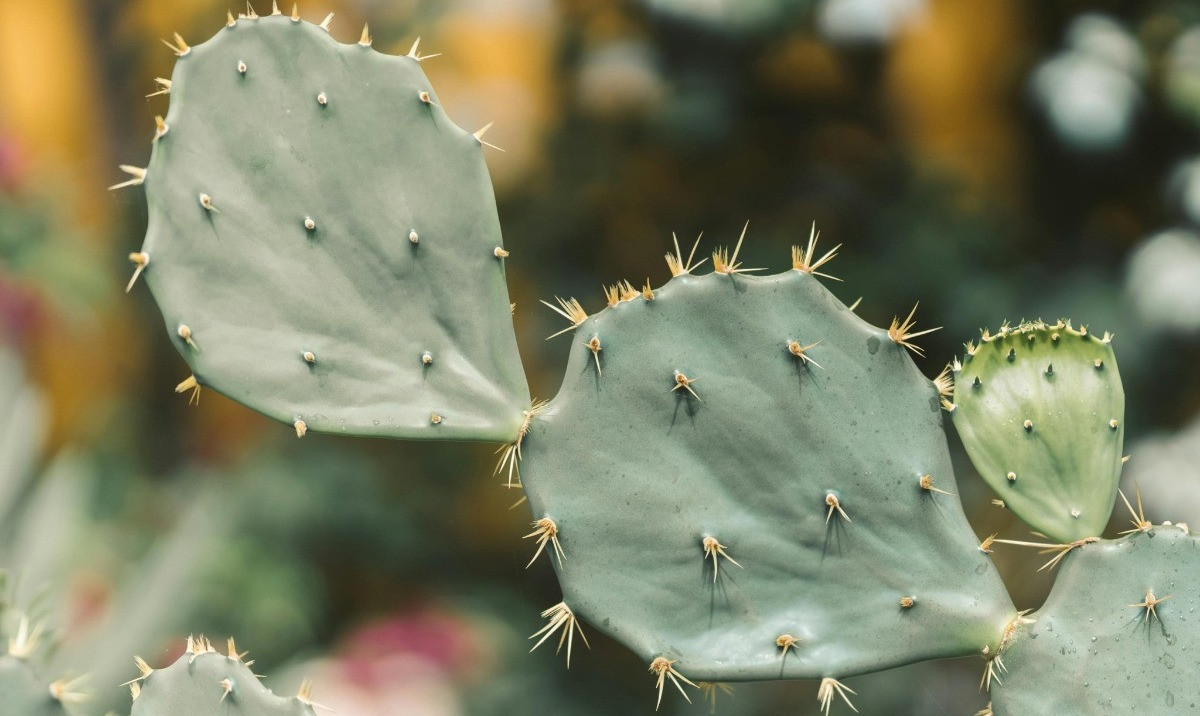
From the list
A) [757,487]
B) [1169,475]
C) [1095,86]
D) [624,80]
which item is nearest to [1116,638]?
[757,487]

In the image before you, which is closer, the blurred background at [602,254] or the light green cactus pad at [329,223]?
the light green cactus pad at [329,223]

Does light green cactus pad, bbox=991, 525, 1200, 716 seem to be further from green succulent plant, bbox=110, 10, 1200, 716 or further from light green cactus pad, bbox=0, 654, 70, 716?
light green cactus pad, bbox=0, 654, 70, 716

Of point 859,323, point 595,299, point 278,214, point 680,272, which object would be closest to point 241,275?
point 278,214

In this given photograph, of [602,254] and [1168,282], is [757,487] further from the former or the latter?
[602,254]

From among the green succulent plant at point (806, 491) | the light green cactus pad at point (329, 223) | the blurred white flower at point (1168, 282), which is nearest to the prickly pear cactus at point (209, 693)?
the green succulent plant at point (806, 491)

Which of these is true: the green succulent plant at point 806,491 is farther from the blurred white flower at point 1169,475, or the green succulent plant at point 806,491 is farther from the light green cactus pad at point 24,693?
the blurred white flower at point 1169,475

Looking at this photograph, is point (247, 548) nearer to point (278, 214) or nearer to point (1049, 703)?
point (278, 214)
